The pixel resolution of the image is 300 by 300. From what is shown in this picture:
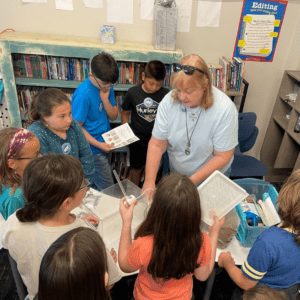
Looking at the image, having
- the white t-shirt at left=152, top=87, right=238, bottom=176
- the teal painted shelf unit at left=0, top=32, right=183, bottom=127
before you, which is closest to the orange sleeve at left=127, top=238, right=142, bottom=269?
the white t-shirt at left=152, top=87, right=238, bottom=176

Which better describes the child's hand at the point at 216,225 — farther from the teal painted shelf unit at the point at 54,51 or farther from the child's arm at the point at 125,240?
the teal painted shelf unit at the point at 54,51

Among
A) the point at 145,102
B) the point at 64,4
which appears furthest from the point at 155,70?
the point at 64,4

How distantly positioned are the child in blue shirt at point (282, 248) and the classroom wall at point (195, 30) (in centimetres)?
229

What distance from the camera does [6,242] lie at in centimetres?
126

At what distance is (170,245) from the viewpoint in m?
1.10


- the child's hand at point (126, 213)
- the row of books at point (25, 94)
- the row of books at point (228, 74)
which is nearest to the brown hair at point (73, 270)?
the child's hand at point (126, 213)

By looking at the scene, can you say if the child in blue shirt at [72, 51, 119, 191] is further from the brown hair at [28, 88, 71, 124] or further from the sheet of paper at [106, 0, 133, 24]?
the sheet of paper at [106, 0, 133, 24]

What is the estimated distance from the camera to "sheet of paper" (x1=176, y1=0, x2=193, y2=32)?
9.25 ft

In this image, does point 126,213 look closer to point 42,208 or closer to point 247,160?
point 42,208

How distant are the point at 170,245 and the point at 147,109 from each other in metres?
1.64

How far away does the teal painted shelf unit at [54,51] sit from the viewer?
255 centimetres

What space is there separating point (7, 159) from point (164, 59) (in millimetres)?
1846

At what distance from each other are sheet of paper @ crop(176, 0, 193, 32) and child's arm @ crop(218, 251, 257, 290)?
2.39 m

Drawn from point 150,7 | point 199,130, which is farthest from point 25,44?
point 199,130
